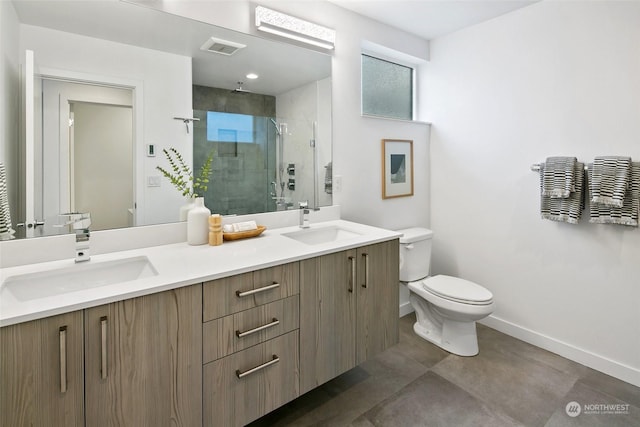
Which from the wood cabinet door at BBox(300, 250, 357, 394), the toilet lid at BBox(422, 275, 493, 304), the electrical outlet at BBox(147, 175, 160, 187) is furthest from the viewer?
the toilet lid at BBox(422, 275, 493, 304)

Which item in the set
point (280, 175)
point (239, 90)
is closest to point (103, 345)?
point (280, 175)

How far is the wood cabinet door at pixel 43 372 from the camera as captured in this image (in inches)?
34.6

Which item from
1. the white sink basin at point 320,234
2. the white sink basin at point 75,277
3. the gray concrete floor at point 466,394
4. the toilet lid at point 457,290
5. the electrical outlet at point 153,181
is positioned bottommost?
the gray concrete floor at point 466,394

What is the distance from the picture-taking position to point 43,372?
0.92 m

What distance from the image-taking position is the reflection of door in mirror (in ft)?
4.45

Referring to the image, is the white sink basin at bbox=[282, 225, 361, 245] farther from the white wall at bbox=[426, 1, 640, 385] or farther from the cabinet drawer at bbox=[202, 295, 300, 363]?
the white wall at bbox=[426, 1, 640, 385]

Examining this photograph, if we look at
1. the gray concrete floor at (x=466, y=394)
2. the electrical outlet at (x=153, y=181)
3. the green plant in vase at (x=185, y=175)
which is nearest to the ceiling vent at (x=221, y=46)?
the green plant in vase at (x=185, y=175)

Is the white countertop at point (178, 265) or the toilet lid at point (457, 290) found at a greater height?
the white countertop at point (178, 265)

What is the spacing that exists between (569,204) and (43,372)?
2.62m

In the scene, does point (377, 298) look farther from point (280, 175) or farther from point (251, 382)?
point (280, 175)

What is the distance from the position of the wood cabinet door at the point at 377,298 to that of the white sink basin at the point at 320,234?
22 centimetres

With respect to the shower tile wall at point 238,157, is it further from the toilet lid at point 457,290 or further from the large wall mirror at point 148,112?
the toilet lid at point 457,290

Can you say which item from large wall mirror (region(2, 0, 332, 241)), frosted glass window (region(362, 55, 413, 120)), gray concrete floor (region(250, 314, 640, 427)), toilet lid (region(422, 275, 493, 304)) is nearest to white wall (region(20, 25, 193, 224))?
large wall mirror (region(2, 0, 332, 241))

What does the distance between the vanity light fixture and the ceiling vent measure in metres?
0.20
